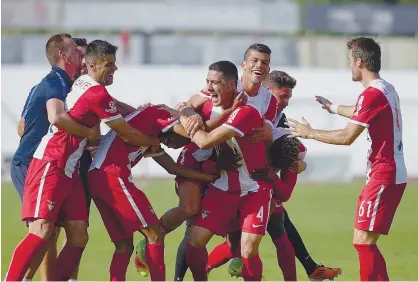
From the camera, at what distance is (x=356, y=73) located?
363 inches

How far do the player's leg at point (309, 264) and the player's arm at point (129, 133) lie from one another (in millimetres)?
2445

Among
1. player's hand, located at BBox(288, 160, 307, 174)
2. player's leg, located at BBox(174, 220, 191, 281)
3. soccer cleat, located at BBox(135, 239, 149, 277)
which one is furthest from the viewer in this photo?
player's hand, located at BBox(288, 160, 307, 174)

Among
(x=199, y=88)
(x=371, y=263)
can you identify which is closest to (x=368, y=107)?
(x=371, y=263)

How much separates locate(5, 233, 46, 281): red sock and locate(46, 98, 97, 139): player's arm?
101cm

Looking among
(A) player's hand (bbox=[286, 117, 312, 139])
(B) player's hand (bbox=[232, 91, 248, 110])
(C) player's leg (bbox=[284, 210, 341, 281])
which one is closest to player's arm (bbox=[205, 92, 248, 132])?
(B) player's hand (bbox=[232, 91, 248, 110])

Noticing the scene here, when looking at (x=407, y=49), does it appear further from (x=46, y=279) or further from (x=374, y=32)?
(x=46, y=279)

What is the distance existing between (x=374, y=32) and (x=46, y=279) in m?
26.1

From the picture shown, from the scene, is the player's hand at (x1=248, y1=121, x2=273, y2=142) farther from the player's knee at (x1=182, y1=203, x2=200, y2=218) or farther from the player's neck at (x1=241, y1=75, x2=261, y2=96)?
the player's knee at (x1=182, y1=203, x2=200, y2=218)

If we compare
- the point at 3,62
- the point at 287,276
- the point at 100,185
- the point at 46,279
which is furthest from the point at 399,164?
the point at 3,62

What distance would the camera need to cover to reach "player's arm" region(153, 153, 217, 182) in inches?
367

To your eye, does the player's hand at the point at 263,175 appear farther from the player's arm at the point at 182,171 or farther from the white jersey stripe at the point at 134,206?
the white jersey stripe at the point at 134,206

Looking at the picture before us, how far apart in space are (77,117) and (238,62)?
1939 centimetres

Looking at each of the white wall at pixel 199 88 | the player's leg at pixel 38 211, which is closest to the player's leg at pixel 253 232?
the player's leg at pixel 38 211

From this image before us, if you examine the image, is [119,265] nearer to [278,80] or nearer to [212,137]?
[212,137]
